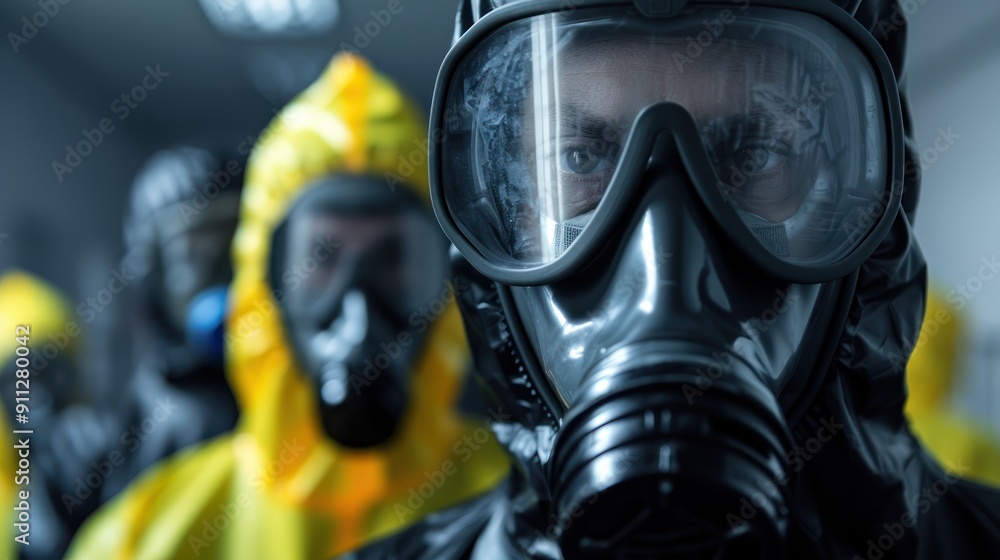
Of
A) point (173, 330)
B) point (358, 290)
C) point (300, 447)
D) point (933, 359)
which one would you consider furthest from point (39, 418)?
point (933, 359)

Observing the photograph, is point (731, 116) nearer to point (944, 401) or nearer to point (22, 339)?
point (944, 401)

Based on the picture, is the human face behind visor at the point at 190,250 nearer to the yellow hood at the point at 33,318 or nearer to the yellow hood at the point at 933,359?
the yellow hood at the point at 33,318

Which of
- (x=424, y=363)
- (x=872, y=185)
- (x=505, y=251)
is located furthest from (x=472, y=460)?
(x=872, y=185)

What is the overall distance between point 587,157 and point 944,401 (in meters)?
2.02

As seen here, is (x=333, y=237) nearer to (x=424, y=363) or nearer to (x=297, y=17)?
(x=424, y=363)

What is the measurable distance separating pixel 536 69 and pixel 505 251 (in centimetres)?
18

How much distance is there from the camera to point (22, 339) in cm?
268

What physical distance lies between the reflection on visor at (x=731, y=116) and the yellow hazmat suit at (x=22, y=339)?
2152mm

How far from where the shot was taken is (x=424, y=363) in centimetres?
216

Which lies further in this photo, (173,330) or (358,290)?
(173,330)

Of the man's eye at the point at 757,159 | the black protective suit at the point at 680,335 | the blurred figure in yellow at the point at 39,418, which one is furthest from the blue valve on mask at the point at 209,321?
the man's eye at the point at 757,159

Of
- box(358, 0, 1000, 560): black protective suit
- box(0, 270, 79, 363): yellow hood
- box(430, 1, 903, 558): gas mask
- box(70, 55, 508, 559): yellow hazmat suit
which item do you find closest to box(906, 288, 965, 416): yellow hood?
box(70, 55, 508, 559): yellow hazmat suit

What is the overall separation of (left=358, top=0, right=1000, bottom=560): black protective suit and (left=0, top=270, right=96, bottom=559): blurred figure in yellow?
5.96 ft

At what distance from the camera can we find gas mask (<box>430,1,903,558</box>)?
70cm
